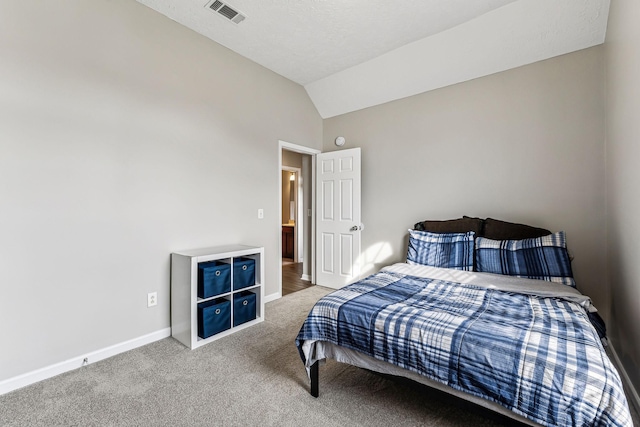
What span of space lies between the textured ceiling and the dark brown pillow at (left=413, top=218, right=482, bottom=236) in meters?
1.55

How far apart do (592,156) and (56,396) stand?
4364 mm

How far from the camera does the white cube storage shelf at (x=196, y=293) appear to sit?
2416 mm

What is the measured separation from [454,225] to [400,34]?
201cm

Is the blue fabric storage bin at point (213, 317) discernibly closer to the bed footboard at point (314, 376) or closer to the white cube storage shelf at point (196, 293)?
the white cube storage shelf at point (196, 293)

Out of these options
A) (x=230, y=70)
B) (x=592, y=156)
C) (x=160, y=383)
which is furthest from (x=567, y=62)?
(x=160, y=383)

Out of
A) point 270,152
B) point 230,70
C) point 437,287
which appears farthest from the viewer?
point 270,152

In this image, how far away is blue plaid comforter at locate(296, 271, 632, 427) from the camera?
1.06 m

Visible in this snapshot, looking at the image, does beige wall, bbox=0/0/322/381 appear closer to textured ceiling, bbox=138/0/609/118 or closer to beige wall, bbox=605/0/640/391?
textured ceiling, bbox=138/0/609/118

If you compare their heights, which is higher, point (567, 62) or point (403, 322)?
point (567, 62)

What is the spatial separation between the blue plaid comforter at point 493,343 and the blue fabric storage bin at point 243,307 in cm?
114

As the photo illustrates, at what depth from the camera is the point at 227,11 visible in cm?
257

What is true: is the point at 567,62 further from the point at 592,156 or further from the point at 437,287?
the point at 437,287

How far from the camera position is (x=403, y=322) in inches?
59.0

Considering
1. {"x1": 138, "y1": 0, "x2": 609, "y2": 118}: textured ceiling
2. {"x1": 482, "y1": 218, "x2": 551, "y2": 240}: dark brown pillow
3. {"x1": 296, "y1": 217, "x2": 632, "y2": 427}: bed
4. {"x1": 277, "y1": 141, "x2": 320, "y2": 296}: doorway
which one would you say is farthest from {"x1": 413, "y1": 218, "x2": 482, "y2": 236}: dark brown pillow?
{"x1": 277, "y1": 141, "x2": 320, "y2": 296}: doorway
